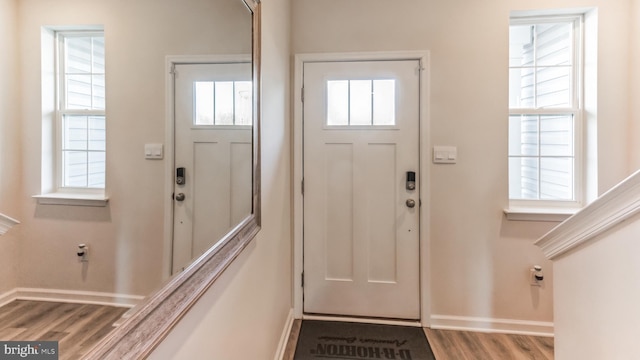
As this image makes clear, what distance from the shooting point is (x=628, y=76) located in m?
2.23

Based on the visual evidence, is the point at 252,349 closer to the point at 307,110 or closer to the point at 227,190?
the point at 227,190

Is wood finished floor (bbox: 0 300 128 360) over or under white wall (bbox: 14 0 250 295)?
under

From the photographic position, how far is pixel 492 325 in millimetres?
2336

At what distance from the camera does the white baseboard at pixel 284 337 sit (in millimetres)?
1961

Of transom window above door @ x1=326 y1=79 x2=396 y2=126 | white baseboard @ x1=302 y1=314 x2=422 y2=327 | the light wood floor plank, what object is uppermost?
transom window above door @ x1=326 y1=79 x2=396 y2=126

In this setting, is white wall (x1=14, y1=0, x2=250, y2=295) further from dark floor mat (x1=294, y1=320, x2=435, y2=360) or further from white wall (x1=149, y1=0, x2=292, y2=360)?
dark floor mat (x1=294, y1=320, x2=435, y2=360)

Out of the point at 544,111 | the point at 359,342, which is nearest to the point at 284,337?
the point at 359,342

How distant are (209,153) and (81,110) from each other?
0.45 meters

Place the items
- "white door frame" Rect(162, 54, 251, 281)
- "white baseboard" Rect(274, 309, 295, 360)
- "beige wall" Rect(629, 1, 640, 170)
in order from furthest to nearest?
1. "beige wall" Rect(629, 1, 640, 170)
2. "white baseboard" Rect(274, 309, 295, 360)
3. "white door frame" Rect(162, 54, 251, 281)

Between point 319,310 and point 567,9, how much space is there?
2893 mm

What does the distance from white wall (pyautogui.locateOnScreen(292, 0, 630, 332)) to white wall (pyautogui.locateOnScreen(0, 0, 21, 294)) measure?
221 cm

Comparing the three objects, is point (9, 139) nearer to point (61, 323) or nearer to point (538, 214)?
point (61, 323)

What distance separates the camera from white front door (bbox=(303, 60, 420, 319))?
94.0 inches

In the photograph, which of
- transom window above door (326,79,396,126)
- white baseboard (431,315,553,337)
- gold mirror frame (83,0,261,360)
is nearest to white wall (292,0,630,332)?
white baseboard (431,315,553,337)
